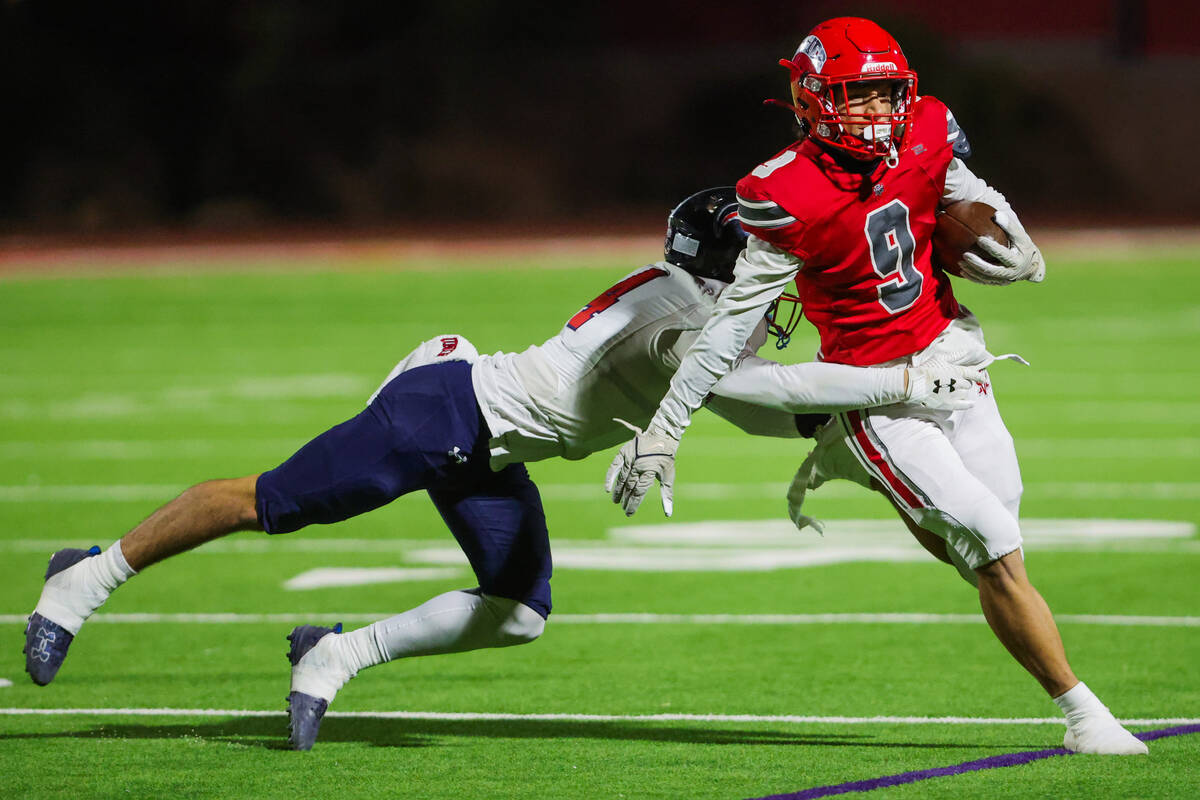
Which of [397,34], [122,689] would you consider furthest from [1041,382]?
[397,34]

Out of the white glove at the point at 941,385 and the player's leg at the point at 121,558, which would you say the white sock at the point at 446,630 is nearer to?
the player's leg at the point at 121,558

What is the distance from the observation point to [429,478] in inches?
182

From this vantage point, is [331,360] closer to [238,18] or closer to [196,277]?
[196,277]

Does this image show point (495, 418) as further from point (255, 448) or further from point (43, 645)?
point (255, 448)

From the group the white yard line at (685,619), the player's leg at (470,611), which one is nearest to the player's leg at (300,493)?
the player's leg at (470,611)

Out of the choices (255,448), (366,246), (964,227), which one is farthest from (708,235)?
(366,246)

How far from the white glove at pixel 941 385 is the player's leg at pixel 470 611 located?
1.05 m

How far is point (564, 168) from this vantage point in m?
30.8

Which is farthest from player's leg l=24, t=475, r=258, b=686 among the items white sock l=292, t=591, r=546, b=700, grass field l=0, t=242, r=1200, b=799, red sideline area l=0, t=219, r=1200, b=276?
red sideline area l=0, t=219, r=1200, b=276

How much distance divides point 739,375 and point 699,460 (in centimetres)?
579

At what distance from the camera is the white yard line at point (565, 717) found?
5.00 m

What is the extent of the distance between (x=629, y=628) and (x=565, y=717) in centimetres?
119

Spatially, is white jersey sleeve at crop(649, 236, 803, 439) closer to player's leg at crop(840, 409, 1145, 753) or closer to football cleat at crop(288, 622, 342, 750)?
player's leg at crop(840, 409, 1145, 753)

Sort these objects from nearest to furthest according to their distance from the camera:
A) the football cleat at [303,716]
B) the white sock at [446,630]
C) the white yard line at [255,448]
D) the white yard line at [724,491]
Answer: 1. the football cleat at [303,716]
2. the white sock at [446,630]
3. the white yard line at [724,491]
4. the white yard line at [255,448]
